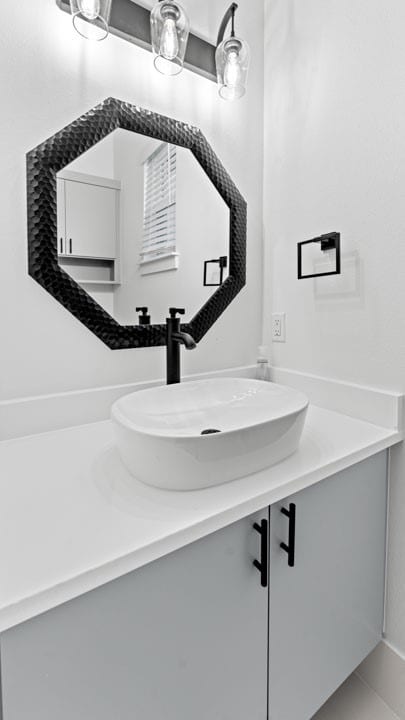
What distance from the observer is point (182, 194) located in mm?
1225

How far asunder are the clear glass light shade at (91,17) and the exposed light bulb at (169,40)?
0.15 meters

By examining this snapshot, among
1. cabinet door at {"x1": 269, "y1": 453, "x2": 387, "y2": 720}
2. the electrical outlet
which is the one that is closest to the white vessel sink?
cabinet door at {"x1": 269, "y1": 453, "x2": 387, "y2": 720}

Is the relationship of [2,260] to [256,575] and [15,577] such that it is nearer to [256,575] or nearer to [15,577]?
[15,577]

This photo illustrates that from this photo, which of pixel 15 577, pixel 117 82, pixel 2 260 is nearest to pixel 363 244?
pixel 117 82

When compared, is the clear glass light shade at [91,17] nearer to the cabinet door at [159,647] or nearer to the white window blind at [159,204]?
the white window blind at [159,204]

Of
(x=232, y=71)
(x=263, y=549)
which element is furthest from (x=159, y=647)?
(x=232, y=71)

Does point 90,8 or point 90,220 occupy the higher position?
point 90,8

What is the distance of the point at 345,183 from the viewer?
1132mm

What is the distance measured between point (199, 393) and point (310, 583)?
54 cm

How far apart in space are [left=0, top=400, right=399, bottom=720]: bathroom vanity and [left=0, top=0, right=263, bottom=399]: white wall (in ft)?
0.67

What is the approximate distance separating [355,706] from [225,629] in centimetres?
80

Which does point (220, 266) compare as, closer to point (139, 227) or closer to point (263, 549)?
point (139, 227)

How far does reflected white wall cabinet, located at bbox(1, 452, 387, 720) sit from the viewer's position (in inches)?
20.4

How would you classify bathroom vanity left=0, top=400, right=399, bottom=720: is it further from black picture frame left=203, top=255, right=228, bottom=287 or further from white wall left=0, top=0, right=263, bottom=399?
black picture frame left=203, top=255, right=228, bottom=287
